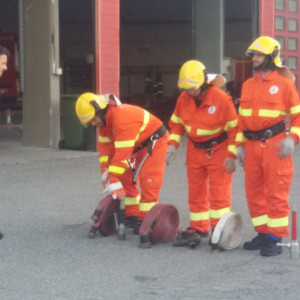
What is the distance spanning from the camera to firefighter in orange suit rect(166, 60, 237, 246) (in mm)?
7188

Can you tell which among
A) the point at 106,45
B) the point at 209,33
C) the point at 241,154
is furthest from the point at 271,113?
the point at 209,33

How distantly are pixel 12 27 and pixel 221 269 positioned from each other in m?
30.7

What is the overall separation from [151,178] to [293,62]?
61.3ft

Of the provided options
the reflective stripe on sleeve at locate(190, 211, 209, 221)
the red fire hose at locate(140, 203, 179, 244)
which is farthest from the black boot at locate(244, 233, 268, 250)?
the red fire hose at locate(140, 203, 179, 244)

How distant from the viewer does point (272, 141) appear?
6.80m

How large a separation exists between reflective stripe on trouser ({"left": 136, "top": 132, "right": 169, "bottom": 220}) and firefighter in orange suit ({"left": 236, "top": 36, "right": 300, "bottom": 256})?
3.54 ft

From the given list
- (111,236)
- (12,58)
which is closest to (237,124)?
(111,236)

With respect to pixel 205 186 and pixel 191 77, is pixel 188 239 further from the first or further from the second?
pixel 191 77

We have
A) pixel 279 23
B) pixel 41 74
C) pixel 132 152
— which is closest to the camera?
pixel 132 152

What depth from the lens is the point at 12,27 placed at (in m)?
35.6

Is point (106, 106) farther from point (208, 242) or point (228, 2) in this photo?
point (228, 2)

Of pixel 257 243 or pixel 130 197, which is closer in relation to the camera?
pixel 257 243

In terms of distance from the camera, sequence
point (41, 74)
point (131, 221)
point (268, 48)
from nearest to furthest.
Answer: point (268, 48) → point (131, 221) → point (41, 74)

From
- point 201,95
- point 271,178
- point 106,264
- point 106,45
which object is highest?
point 106,45
